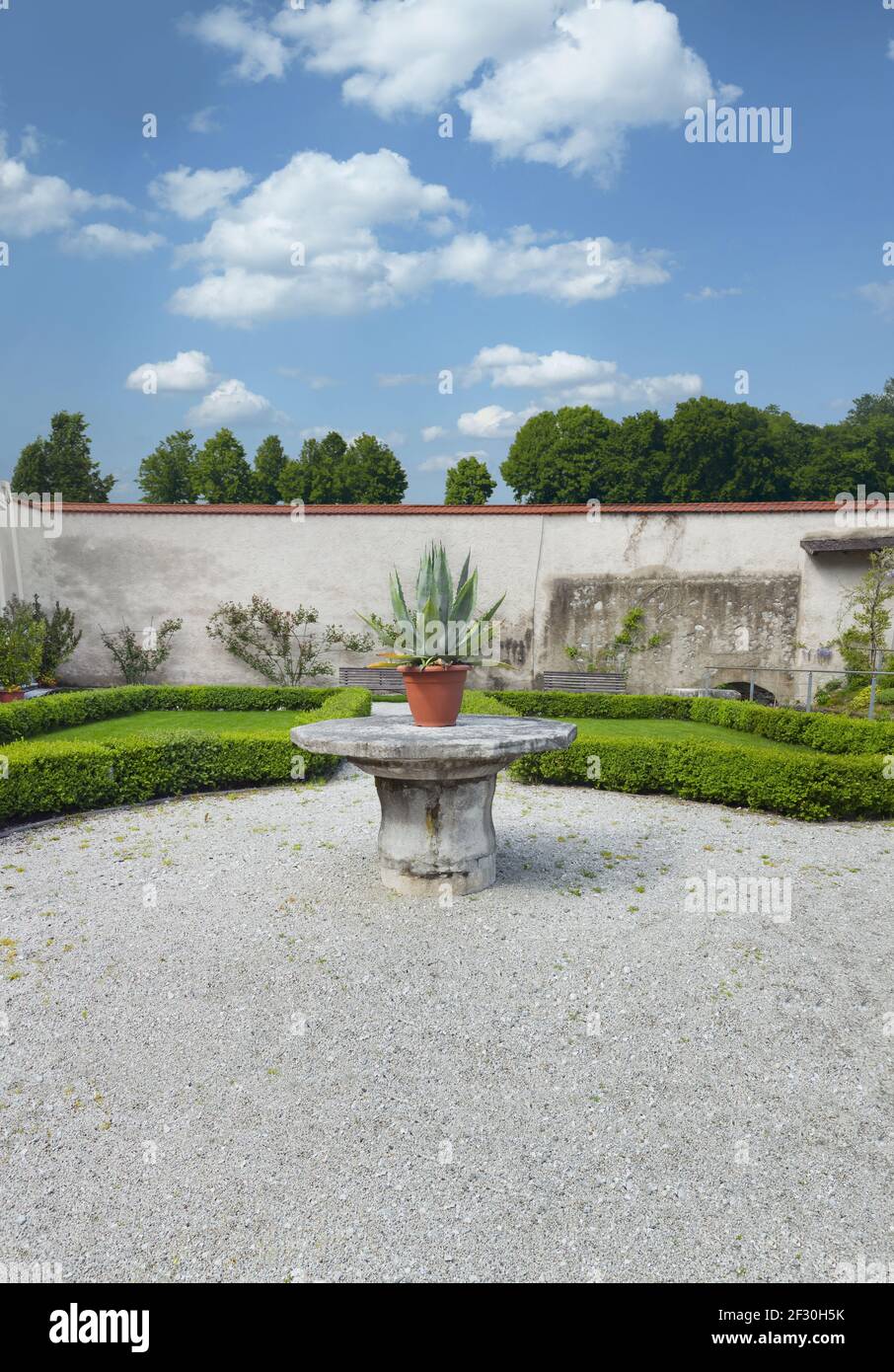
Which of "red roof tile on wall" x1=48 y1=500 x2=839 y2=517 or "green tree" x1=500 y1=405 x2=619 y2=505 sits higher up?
"green tree" x1=500 y1=405 x2=619 y2=505

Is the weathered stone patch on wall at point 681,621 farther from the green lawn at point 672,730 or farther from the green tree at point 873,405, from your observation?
the green tree at point 873,405

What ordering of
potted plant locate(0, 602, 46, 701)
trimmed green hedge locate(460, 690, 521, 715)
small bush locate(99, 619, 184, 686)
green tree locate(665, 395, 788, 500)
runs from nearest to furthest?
trimmed green hedge locate(460, 690, 521, 715) < potted plant locate(0, 602, 46, 701) < small bush locate(99, 619, 184, 686) < green tree locate(665, 395, 788, 500)

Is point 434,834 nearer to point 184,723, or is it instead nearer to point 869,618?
point 184,723

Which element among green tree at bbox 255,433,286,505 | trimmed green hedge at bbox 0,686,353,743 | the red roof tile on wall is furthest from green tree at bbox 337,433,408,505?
trimmed green hedge at bbox 0,686,353,743

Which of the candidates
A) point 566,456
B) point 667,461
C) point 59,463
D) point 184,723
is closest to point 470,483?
point 566,456

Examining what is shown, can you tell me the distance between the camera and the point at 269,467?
39.2 m

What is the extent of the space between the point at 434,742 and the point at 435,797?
0.58 m

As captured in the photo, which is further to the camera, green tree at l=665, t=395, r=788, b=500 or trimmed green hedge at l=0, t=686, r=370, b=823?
green tree at l=665, t=395, r=788, b=500

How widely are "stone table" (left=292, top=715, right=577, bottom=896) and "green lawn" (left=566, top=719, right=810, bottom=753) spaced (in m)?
4.95

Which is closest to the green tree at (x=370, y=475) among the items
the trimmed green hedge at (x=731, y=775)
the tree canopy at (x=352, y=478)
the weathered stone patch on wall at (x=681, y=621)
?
the tree canopy at (x=352, y=478)

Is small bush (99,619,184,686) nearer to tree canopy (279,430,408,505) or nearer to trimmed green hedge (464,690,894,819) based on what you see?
trimmed green hedge (464,690,894,819)

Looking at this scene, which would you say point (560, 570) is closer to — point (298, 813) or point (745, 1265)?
point (298, 813)

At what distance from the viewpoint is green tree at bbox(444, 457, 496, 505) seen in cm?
3575

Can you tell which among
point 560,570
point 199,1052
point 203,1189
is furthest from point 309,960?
point 560,570
